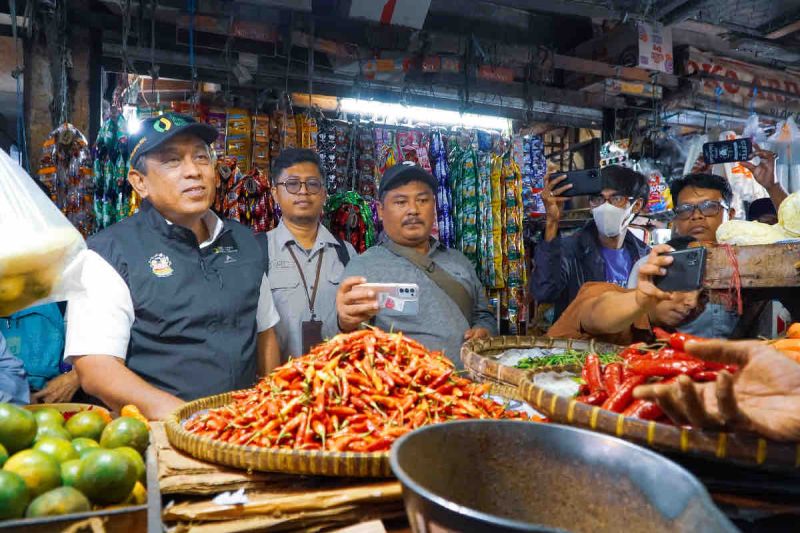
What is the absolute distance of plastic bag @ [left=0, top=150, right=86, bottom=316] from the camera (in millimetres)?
1228

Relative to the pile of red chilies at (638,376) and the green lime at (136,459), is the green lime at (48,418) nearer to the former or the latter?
the green lime at (136,459)

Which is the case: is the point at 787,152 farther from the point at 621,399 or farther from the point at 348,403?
the point at 348,403

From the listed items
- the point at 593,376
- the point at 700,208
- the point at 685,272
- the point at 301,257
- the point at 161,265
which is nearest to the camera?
the point at 593,376

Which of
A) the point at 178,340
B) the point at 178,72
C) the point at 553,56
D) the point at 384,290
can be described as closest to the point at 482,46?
the point at 553,56

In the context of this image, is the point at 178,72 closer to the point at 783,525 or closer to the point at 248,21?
the point at 248,21

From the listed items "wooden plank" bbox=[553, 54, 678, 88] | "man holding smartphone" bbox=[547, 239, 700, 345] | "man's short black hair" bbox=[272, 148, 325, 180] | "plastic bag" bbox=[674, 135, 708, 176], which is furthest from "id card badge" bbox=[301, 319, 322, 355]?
"plastic bag" bbox=[674, 135, 708, 176]

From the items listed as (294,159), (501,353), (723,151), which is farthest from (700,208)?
(294,159)

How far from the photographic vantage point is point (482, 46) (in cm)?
484

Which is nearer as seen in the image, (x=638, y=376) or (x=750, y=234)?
(x=638, y=376)

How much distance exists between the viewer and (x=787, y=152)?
526 cm

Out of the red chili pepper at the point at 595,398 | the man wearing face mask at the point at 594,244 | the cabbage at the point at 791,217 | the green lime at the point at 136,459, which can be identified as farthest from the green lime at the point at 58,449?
the man wearing face mask at the point at 594,244

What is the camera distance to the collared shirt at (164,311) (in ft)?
7.55

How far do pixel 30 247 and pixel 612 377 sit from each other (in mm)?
1493

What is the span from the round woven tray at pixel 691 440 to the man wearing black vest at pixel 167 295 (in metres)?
1.67
